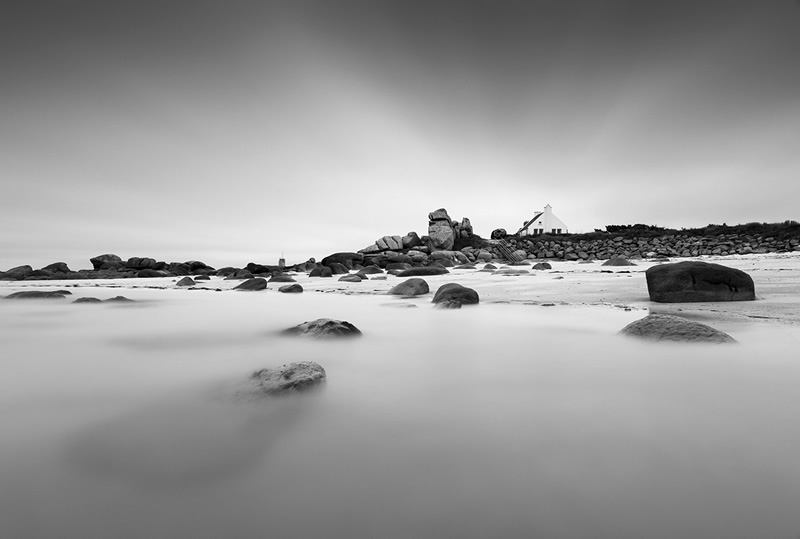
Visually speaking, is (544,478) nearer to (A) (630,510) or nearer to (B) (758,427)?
(A) (630,510)

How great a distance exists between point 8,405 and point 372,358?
1.53 metres

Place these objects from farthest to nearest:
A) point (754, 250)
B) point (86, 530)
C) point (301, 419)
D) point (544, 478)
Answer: point (754, 250)
point (301, 419)
point (544, 478)
point (86, 530)

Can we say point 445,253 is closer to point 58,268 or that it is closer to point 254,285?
point 254,285

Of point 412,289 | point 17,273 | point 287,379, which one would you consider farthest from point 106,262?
point 287,379

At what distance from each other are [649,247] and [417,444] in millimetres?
25131

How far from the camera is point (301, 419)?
1.24 meters

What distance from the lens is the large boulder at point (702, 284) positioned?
11.9ft

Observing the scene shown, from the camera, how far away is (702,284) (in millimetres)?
3658

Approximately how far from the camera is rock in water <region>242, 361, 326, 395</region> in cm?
A: 146

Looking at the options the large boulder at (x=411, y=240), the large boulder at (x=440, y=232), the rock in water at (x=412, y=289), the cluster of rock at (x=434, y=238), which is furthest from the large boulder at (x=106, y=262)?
the rock in water at (x=412, y=289)

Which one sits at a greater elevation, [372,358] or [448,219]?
[448,219]

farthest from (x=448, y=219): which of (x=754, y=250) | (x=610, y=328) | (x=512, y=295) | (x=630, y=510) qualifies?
(x=630, y=510)

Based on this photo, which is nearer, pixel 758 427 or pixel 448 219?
pixel 758 427

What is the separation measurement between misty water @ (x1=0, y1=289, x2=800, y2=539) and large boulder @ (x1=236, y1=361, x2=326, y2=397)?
0.22 ft
